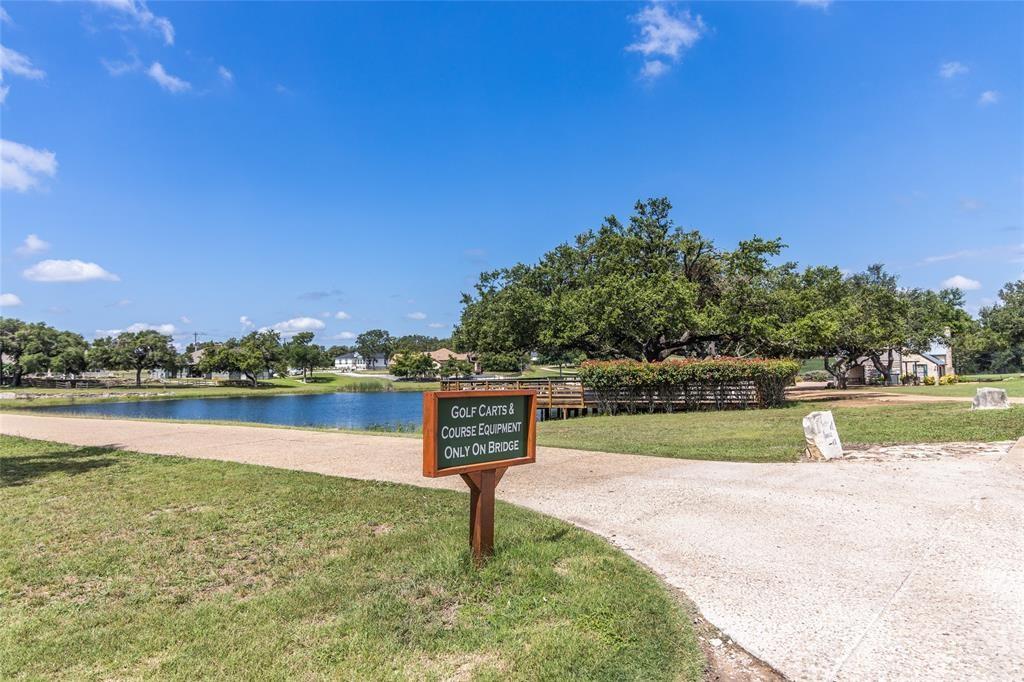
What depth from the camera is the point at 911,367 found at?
144ft

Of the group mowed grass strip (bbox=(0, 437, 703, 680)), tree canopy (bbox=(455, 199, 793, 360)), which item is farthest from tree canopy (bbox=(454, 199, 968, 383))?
mowed grass strip (bbox=(0, 437, 703, 680))

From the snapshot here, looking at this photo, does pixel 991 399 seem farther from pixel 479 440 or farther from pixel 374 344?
pixel 374 344

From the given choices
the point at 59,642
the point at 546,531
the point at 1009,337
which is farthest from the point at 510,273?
the point at 1009,337

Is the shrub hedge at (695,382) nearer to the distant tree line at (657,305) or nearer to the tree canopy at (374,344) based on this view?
the distant tree line at (657,305)

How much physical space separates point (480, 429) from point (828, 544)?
2.80 metres

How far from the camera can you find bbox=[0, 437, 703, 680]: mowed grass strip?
2.89 metres

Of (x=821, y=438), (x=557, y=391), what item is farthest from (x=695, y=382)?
(x=821, y=438)

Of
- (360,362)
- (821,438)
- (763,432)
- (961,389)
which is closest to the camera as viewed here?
(821,438)

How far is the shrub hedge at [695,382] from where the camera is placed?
1891cm

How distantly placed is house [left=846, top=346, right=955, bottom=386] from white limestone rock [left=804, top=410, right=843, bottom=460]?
120 feet

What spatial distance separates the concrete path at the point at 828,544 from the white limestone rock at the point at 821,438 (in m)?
0.39

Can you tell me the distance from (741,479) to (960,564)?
9.98ft

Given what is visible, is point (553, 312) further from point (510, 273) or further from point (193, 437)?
point (193, 437)

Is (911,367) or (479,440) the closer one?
(479,440)
